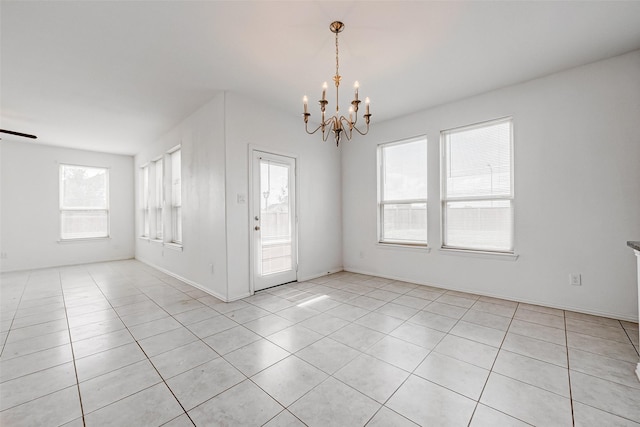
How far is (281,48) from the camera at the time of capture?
266cm

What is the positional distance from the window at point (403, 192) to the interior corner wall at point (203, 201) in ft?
9.06

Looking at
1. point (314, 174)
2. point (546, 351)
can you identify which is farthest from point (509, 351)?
point (314, 174)

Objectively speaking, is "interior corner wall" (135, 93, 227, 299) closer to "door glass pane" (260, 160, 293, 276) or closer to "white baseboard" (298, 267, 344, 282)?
"door glass pane" (260, 160, 293, 276)

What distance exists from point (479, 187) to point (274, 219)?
307 cm

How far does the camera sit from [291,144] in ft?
14.6

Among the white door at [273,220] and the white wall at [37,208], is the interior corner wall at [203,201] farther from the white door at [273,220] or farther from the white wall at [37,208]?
the white wall at [37,208]

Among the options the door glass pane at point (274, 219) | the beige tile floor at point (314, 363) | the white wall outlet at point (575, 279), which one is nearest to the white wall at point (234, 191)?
the door glass pane at point (274, 219)

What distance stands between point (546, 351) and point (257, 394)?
2.37 m

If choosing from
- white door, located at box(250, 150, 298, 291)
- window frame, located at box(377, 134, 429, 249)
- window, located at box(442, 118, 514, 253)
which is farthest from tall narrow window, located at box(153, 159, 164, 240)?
window, located at box(442, 118, 514, 253)

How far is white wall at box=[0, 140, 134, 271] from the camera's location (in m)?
5.47

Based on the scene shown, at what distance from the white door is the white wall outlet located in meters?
3.64

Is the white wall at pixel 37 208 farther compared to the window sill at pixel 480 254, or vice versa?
the white wall at pixel 37 208

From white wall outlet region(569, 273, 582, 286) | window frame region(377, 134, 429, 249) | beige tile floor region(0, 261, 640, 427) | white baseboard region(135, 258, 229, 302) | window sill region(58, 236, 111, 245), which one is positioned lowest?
beige tile floor region(0, 261, 640, 427)

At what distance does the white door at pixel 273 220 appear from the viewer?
399cm
